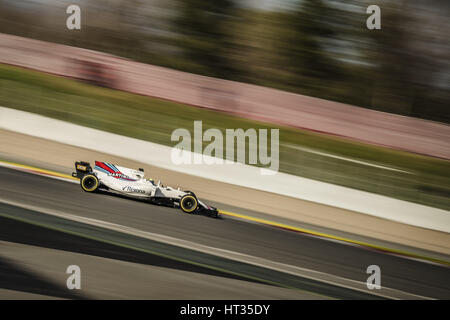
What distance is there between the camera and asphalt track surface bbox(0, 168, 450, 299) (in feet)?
19.8

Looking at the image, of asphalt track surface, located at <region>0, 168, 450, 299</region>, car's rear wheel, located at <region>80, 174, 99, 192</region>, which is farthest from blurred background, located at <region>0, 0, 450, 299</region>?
car's rear wheel, located at <region>80, 174, 99, 192</region>

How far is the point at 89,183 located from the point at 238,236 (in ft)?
7.47

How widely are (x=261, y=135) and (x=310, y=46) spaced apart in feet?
12.7

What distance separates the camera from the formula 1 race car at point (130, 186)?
6.82 metres

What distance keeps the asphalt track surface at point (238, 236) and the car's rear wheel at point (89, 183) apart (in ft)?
0.37

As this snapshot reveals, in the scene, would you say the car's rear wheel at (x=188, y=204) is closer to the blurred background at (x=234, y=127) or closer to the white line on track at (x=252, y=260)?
the blurred background at (x=234, y=127)

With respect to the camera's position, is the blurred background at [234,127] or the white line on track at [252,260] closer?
the blurred background at [234,127]

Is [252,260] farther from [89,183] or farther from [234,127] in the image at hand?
[234,127]

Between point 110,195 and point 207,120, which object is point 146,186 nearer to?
point 110,195

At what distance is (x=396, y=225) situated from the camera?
8477mm

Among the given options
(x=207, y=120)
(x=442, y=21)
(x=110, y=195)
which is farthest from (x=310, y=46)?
(x=110, y=195)

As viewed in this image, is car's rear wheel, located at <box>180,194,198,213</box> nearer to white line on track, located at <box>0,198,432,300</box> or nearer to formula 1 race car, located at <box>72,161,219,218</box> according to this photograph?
formula 1 race car, located at <box>72,161,219,218</box>

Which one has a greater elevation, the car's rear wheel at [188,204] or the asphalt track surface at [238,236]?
the car's rear wheel at [188,204]

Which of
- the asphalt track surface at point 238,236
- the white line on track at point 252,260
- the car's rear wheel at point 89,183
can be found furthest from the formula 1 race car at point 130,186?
the white line on track at point 252,260
